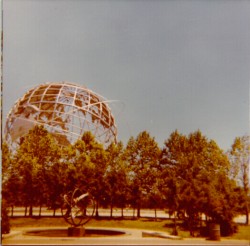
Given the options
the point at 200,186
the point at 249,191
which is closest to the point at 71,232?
the point at 200,186

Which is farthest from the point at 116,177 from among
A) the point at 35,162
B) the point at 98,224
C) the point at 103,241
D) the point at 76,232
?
the point at 103,241

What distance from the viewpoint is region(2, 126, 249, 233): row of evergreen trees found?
19547mm

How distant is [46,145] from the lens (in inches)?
1074

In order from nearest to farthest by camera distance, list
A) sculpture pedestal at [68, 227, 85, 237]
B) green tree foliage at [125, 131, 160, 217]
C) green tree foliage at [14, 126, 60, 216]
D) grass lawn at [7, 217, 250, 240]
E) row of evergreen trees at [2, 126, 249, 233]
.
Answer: sculpture pedestal at [68, 227, 85, 237]
row of evergreen trees at [2, 126, 249, 233]
grass lawn at [7, 217, 250, 240]
green tree foliage at [14, 126, 60, 216]
green tree foliage at [125, 131, 160, 217]

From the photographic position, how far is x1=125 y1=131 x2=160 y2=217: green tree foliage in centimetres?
3128

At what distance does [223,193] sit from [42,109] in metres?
16.2

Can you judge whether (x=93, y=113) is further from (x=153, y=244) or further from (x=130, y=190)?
(x=153, y=244)

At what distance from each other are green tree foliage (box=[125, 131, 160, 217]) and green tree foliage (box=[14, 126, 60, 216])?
834cm

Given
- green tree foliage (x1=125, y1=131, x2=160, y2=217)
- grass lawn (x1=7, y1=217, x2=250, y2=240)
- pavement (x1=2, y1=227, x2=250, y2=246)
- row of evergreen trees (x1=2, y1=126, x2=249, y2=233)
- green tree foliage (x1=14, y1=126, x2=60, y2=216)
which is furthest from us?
green tree foliage (x1=125, y1=131, x2=160, y2=217)

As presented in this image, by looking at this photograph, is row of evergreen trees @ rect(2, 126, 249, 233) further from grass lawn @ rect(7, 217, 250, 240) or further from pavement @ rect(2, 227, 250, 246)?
pavement @ rect(2, 227, 250, 246)

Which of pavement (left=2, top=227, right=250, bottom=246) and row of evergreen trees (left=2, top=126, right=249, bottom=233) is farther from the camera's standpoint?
row of evergreen trees (left=2, top=126, right=249, bottom=233)

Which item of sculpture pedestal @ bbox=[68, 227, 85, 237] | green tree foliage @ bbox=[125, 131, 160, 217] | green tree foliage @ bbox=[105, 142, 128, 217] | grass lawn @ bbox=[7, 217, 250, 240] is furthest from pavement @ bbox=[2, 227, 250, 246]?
green tree foliage @ bbox=[125, 131, 160, 217]

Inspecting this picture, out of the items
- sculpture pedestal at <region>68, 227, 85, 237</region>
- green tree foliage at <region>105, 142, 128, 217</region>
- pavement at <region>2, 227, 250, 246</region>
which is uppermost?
green tree foliage at <region>105, 142, 128, 217</region>

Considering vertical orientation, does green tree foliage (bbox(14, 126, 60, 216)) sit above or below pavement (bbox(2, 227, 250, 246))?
above
